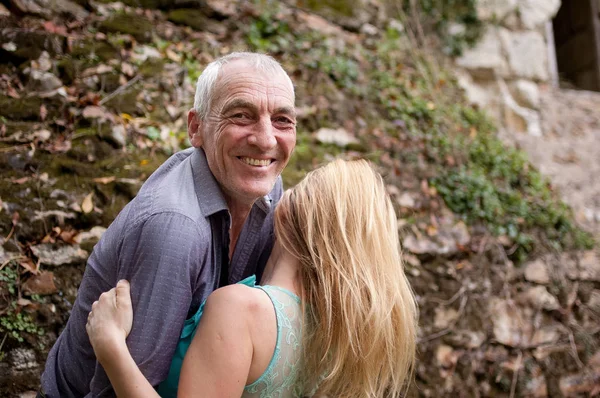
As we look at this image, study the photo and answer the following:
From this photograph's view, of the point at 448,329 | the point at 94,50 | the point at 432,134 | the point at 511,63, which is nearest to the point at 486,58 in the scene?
the point at 511,63

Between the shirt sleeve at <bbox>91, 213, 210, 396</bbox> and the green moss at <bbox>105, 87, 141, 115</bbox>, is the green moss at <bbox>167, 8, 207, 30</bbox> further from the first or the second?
the shirt sleeve at <bbox>91, 213, 210, 396</bbox>

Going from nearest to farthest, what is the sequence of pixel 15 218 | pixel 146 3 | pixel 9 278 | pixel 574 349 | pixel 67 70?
1. pixel 9 278
2. pixel 15 218
3. pixel 67 70
4. pixel 574 349
5. pixel 146 3

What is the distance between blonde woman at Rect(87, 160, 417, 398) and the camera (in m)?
1.73

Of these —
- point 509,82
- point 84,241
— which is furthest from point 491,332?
point 509,82

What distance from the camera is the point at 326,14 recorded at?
21.9 ft

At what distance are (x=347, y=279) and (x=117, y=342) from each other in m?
0.83

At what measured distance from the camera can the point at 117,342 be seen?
1688 mm

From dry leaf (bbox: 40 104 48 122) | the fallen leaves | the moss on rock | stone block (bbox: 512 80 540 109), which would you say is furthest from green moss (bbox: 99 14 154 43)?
stone block (bbox: 512 80 540 109)

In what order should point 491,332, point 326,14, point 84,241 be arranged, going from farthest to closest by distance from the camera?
1. point 326,14
2. point 491,332
3. point 84,241

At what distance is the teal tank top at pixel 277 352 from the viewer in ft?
6.18

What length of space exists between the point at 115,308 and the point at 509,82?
7.86 m

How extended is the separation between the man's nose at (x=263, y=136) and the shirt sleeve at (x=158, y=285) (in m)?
0.47

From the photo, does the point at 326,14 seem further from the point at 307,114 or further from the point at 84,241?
the point at 84,241

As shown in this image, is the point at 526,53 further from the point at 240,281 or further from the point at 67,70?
the point at 240,281
